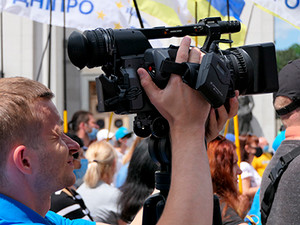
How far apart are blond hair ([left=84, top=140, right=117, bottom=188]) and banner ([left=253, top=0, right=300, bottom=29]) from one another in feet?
6.50

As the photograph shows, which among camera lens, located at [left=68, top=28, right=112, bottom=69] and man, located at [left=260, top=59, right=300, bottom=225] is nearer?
camera lens, located at [left=68, top=28, right=112, bottom=69]

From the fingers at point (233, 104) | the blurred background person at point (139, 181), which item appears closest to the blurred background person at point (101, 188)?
the blurred background person at point (139, 181)

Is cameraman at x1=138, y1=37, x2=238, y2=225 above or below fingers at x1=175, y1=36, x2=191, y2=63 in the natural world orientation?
below

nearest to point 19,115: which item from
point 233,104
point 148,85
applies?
point 148,85

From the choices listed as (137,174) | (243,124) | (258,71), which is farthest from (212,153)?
(243,124)

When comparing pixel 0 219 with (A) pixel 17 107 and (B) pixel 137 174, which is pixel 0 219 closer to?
(A) pixel 17 107

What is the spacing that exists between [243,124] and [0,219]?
38.6 ft

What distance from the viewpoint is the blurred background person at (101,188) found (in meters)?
4.06

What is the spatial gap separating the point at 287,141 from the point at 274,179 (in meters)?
0.31

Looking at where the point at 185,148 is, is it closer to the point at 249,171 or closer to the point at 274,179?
the point at 274,179

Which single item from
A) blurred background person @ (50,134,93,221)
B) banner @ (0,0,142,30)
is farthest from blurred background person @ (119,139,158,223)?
banner @ (0,0,142,30)

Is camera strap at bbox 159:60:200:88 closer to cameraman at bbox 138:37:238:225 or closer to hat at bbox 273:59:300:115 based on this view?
cameraman at bbox 138:37:238:225

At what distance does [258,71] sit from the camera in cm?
159

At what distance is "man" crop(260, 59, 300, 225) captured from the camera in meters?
2.26
